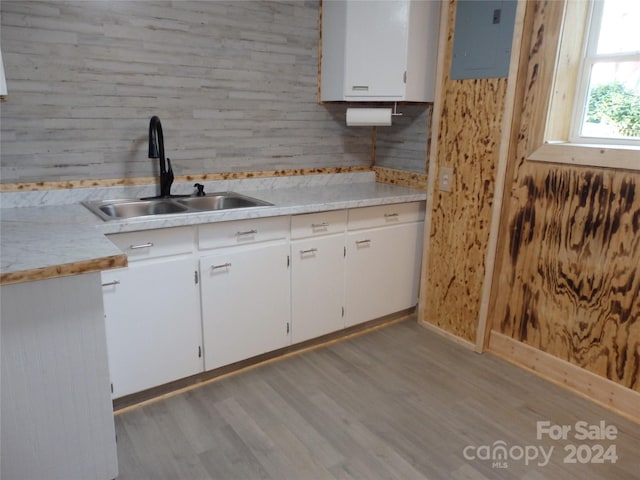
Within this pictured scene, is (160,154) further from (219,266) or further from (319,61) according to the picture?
(319,61)

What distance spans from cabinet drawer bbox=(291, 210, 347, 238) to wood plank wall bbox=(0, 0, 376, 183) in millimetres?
636

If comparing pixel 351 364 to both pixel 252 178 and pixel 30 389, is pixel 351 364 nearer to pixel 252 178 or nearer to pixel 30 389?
pixel 252 178

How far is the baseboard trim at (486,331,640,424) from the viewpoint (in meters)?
2.27

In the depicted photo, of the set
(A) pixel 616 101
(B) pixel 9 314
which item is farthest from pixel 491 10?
(B) pixel 9 314

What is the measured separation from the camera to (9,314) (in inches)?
55.5

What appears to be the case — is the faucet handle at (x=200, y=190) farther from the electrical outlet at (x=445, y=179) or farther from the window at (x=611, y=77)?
the window at (x=611, y=77)

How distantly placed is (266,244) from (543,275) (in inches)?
59.5

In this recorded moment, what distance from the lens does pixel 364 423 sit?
7.11ft

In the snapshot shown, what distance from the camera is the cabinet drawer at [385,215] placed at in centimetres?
280

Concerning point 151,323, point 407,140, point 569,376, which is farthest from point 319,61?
point 569,376

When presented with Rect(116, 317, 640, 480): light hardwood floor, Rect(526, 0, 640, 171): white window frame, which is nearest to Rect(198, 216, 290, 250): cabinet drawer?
Rect(116, 317, 640, 480): light hardwood floor

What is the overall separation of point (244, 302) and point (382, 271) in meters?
0.99

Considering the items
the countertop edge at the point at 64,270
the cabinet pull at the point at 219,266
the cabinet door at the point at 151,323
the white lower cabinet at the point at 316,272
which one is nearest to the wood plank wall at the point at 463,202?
the white lower cabinet at the point at 316,272

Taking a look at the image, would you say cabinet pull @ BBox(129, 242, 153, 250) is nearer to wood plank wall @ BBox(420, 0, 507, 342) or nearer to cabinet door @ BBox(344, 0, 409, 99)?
cabinet door @ BBox(344, 0, 409, 99)
